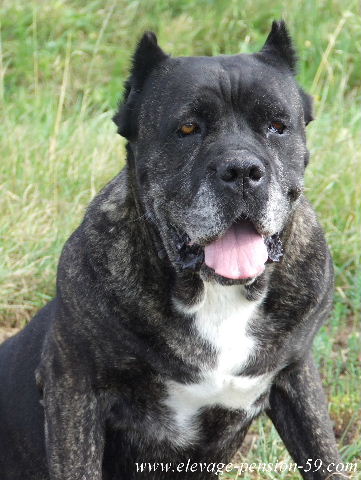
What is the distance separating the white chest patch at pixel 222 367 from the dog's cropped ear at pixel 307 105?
681mm

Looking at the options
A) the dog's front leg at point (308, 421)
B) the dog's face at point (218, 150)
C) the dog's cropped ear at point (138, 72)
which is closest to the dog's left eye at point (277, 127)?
the dog's face at point (218, 150)

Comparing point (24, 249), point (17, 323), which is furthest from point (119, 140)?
point (17, 323)

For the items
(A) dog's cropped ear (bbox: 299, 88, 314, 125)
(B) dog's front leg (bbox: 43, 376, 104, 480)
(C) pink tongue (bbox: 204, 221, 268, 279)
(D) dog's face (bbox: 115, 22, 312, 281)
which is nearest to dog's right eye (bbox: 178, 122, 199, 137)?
(D) dog's face (bbox: 115, 22, 312, 281)

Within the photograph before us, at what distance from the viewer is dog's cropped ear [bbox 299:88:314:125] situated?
3415mm

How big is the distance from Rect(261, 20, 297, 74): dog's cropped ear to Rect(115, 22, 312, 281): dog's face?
0.09 ft

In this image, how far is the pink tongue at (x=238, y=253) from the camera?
3.05m

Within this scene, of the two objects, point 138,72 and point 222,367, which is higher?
point 138,72

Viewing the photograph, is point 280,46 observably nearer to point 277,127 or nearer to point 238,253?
point 277,127

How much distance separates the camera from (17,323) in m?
4.99

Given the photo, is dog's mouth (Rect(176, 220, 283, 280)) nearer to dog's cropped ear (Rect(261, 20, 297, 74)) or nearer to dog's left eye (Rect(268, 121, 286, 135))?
dog's left eye (Rect(268, 121, 286, 135))

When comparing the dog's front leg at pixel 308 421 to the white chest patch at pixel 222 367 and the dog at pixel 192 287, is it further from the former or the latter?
the white chest patch at pixel 222 367

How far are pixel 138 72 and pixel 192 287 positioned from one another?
2.60ft

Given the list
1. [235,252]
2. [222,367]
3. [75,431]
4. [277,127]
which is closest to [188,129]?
[277,127]

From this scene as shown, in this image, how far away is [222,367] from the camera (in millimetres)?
3229
